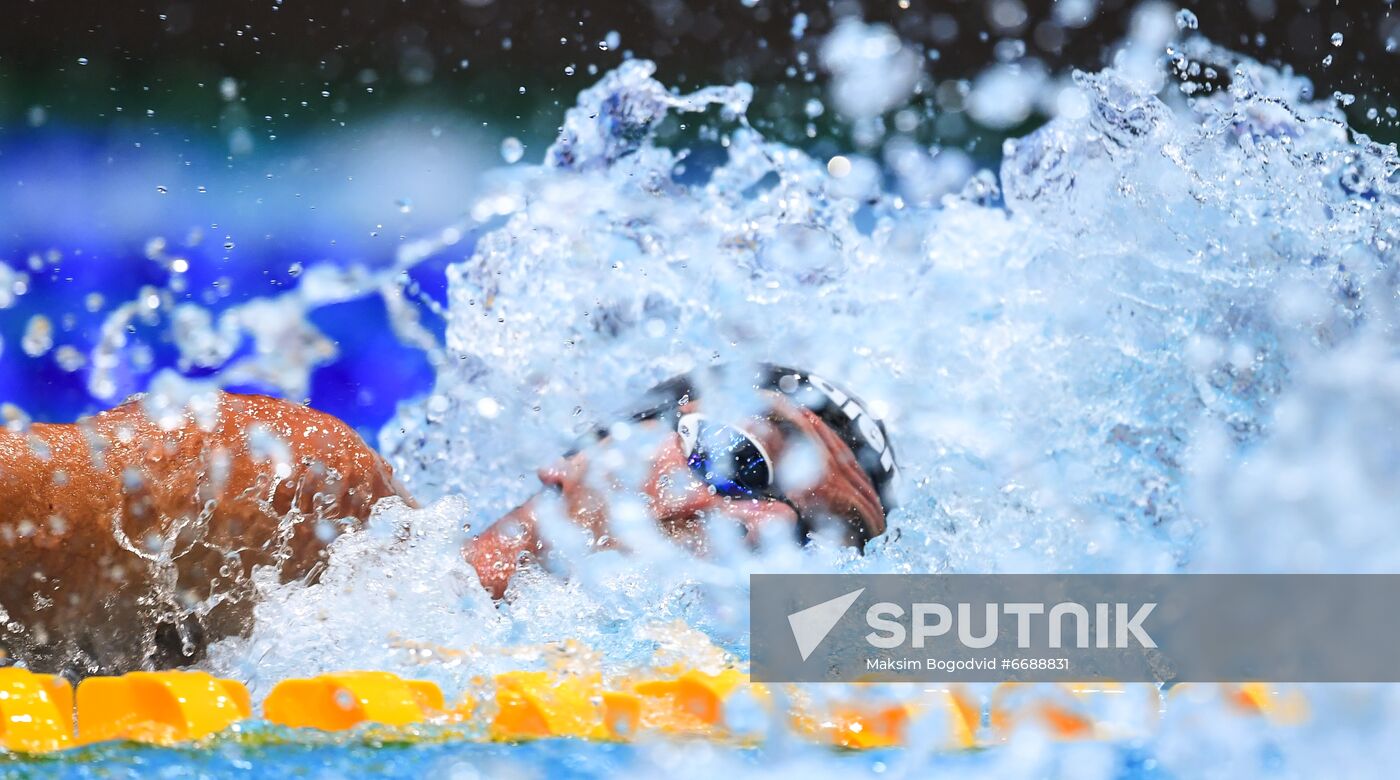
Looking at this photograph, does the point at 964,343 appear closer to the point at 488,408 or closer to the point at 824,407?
the point at 824,407

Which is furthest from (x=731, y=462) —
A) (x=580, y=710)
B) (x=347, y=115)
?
(x=347, y=115)

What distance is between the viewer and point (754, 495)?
1.35 m

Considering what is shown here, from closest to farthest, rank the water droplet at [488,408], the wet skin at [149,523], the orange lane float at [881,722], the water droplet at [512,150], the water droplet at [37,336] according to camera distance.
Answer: the orange lane float at [881,722] → the wet skin at [149,523] → the water droplet at [488,408] → the water droplet at [37,336] → the water droplet at [512,150]

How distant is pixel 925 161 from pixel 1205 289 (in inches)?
32.0

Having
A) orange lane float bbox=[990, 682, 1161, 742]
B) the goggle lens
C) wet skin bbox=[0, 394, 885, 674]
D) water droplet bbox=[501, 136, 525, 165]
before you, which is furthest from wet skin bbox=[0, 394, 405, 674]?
water droplet bbox=[501, 136, 525, 165]

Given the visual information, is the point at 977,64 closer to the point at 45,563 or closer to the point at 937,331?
the point at 937,331

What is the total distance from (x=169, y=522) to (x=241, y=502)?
2.6 inches

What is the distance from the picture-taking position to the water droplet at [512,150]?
102 inches

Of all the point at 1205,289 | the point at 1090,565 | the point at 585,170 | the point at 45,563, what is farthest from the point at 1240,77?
the point at 45,563

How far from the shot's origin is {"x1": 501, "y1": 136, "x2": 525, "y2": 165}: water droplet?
260 centimetres

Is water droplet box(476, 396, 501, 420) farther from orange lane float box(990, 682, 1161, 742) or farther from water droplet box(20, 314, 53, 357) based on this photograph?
orange lane float box(990, 682, 1161, 742)

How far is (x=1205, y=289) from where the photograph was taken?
1867mm

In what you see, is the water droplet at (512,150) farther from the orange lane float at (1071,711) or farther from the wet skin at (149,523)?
the orange lane float at (1071,711)

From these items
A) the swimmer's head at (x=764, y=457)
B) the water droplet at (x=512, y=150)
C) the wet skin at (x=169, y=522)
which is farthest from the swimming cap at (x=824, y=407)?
the water droplet at (x=512, y=150)
